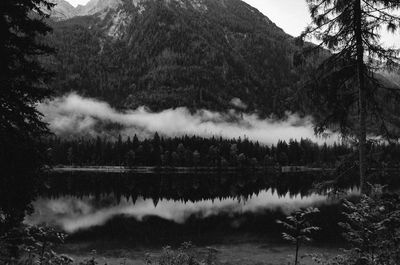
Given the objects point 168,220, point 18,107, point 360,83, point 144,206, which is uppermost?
point 360,83

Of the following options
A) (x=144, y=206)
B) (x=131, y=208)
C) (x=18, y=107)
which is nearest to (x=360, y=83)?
(x=18, y=107)

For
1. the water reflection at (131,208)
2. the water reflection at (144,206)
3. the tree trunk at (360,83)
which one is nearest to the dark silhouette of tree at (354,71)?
the tree trunk at (360,83)

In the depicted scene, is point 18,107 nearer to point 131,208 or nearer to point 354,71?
point 354,71

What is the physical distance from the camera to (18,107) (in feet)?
57.8

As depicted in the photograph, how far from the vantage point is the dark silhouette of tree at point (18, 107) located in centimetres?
1689

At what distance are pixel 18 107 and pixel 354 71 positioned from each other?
47.8 ft

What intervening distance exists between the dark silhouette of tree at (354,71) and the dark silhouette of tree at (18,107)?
469 inches

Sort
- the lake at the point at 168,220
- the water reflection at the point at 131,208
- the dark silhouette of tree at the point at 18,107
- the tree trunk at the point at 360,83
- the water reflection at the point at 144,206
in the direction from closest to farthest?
the dark silhouette of tree at the point at 18,107
the tree trunk at the point at 360,83
the lake at the point at 168,220
the water reflection at the point at 131,208
the water reflection at the point at 144,206

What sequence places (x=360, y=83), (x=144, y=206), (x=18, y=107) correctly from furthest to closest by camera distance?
(x=144, y=206), (x=18, y=107), (x=360, y=83)

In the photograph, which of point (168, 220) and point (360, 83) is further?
point (168, 220)

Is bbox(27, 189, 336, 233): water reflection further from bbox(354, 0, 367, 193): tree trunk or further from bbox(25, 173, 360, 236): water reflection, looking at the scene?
bbox(354, 0, 367, 193): tree trunk

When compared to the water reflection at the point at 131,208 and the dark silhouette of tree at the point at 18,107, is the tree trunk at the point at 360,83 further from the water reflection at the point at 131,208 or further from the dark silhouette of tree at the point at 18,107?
the water reflection at the point at 131,208

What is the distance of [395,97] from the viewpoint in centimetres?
1694

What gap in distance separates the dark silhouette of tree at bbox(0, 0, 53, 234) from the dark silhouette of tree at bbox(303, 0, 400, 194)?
11.9 m
